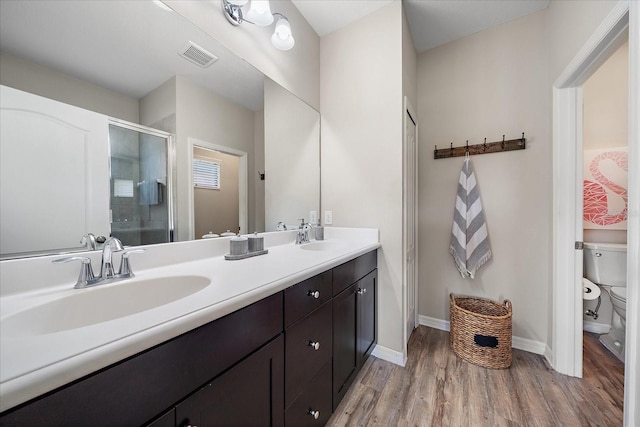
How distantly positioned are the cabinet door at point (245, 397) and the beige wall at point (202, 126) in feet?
2.23

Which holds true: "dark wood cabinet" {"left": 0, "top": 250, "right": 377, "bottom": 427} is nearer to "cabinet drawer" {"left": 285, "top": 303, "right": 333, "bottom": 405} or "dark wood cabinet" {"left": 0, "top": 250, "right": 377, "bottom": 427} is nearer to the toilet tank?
"cabinet drawer" {"left": 285, "top": 303, "right": 333, "bottom": 405}

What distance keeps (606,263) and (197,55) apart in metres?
3.16

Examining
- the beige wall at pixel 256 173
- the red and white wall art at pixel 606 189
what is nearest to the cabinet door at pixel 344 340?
the beige wall at pixel 256 173

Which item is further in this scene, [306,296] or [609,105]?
[609,105]

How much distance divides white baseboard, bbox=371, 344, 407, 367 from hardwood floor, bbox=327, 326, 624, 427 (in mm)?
36

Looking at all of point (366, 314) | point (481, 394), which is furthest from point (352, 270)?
point (481, 394)

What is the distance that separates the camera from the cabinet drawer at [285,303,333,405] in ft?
2.86

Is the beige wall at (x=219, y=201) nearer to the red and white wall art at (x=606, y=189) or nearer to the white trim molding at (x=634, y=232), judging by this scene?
the white trim molding at (x=634, y=232)

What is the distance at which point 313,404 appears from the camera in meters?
1.02

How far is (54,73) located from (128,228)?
1.79 ft

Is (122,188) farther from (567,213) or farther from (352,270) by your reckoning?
(567,213)

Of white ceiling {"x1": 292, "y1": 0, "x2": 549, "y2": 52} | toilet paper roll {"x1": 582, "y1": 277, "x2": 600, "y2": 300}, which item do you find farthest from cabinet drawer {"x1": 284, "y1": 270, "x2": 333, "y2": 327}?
toilet paper roll {"x1": 582, "y1": 277, "x2": 600, "y2": 300}

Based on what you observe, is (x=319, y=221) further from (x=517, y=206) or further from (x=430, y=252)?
(x=517, y=206)

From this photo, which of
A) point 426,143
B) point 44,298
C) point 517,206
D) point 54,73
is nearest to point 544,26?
point 426,143
